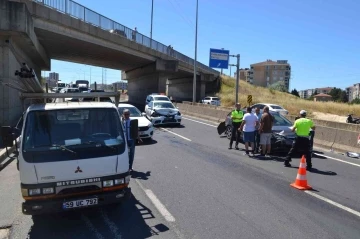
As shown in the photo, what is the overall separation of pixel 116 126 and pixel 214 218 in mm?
2204

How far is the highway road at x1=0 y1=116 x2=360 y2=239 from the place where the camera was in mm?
5012

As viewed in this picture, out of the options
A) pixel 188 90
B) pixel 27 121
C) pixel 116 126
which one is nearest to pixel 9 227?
pixel 27 121

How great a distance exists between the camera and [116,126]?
18.3 ft

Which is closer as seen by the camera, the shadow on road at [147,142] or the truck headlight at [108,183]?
the truck headlight at [108,183]

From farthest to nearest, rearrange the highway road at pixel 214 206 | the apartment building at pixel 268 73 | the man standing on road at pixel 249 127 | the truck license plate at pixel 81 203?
1. the apartment building at pixel 268 73
2. the man standing on road at pixel 249 127
3. the highway road at pixel 214 206
4. the truck license plate at pixel 81 203

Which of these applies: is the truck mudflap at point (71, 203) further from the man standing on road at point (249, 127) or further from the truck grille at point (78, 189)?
the man standing on road at point (249, 127)

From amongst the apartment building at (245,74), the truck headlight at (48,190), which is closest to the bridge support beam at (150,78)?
the truck headlight at (48,190)

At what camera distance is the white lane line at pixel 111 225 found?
489 cm

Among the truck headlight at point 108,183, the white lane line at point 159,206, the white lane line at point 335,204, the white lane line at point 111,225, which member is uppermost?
the truck headlight at point 108,183

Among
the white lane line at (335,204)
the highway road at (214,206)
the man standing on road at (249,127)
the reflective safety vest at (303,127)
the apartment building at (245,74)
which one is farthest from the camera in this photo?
the apartment building at (245,74)

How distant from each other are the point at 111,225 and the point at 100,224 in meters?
0.19

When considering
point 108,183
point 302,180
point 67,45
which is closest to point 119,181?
point 108,183

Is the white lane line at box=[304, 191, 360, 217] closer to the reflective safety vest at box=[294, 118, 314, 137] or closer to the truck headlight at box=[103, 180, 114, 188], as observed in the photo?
the reflective safety vest at box=[294, 118, 314, 137]

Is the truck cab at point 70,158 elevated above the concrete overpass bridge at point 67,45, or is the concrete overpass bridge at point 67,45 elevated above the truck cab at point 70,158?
the concrete overpass bridge at point 67,45
